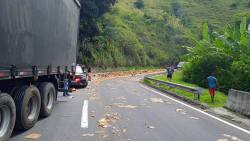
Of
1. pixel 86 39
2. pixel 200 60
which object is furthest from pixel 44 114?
pixel 86 39

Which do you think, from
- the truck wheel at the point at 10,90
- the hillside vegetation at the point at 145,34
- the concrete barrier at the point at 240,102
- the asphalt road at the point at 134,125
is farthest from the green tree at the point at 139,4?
the truck wheel at the point at 10,90

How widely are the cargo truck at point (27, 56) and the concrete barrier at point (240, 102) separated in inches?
272

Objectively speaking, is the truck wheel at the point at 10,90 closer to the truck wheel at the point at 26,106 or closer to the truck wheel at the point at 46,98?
the truck wheel at the point at 26,106

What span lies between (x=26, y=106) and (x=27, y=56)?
1212mm

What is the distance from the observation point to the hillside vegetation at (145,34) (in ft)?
124

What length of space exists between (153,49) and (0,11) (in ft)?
202

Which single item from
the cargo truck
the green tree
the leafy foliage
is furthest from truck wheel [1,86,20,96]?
the green tree

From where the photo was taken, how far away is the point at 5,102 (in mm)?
4730

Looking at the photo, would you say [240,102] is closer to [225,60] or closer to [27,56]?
[27,56]

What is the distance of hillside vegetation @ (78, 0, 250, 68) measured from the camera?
37906 millimetres

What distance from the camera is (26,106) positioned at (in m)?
5.73

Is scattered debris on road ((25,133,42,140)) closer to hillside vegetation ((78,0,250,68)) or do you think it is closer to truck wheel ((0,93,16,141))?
truck wheel ((0,93,16,141))

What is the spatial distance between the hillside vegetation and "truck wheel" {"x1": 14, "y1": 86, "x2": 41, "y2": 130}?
56.4ft

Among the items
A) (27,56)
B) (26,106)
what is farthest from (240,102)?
(27,56)
